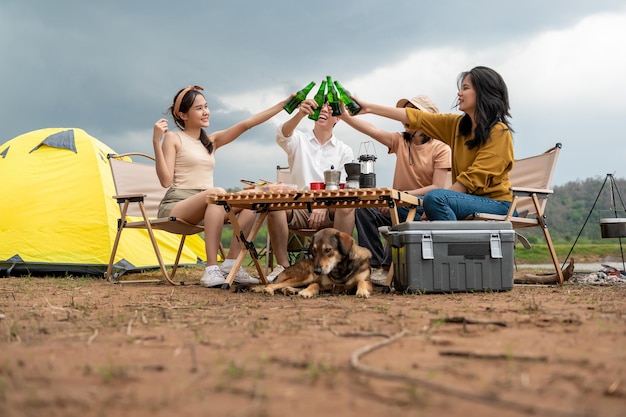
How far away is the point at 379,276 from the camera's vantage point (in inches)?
200

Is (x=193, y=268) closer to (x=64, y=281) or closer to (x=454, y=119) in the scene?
(x=64, y=281)

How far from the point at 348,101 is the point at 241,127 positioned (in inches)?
41.0

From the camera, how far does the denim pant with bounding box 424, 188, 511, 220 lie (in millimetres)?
4488

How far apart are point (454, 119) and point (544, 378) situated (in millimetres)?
3363

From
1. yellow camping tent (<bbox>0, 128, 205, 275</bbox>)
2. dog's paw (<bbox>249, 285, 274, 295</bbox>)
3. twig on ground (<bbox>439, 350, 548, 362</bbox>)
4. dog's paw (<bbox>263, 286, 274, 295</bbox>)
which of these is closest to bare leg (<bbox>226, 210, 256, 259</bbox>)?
dog's paw (<bbox>249, 285, 274, 295</bbox>)

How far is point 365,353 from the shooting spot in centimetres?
206

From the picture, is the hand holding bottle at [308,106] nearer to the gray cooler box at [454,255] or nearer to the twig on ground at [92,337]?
the gray cooler box at [454,255]

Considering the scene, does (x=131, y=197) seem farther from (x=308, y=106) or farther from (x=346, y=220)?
(x=346, y=220)

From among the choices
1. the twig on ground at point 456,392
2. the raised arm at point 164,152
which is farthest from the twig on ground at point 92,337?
the raised arm at point 164,152

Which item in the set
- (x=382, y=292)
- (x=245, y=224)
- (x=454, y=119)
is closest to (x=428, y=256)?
(x=382, y=292)

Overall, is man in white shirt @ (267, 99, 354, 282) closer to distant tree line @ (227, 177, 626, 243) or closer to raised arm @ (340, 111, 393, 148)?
raised arm @ (340, 111, 393, 148)

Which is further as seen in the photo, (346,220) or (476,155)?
(346,220)

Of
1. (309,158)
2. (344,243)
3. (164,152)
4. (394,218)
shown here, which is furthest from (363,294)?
(164,152)

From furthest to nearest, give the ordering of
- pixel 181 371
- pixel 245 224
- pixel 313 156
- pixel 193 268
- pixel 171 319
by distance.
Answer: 1. pixel 193 268
2. pixel 313 156
3. pixel 245 224
4. pixel 171 319
5. pixel 181 371
